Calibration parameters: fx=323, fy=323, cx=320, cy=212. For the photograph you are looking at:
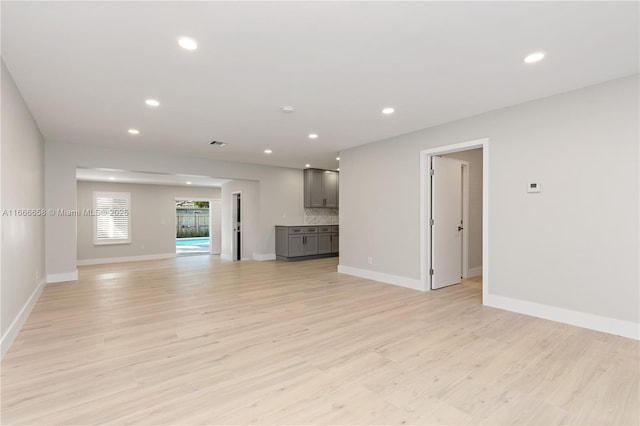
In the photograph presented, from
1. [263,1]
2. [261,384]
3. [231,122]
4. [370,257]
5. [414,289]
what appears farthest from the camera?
[370,257]

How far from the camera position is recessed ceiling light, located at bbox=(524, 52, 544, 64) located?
267 cm

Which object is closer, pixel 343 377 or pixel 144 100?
pixel 343 377

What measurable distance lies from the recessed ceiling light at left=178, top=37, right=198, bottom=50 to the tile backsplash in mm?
6853

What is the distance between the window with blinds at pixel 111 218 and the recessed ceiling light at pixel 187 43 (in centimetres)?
823

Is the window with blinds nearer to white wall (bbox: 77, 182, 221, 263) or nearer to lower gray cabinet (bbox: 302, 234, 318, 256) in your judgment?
white wall (bbox: 77, 182, 221, 263)

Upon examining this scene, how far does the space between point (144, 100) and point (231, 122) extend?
1165 mm

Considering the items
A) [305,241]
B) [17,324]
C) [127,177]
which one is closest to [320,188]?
[305,241]

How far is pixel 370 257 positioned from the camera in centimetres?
591

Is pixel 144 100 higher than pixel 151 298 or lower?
higher

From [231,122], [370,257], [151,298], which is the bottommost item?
[151,298]

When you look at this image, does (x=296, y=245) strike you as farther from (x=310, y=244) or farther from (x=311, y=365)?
(x=311, y=365)

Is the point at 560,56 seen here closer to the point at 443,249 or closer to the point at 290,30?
the point at 290,30

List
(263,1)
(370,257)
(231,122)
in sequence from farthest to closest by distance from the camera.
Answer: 1. (370,257)
2. (231,122)
3. (263,1)

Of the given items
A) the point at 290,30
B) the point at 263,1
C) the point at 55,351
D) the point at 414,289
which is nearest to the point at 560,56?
the point at 290,30
